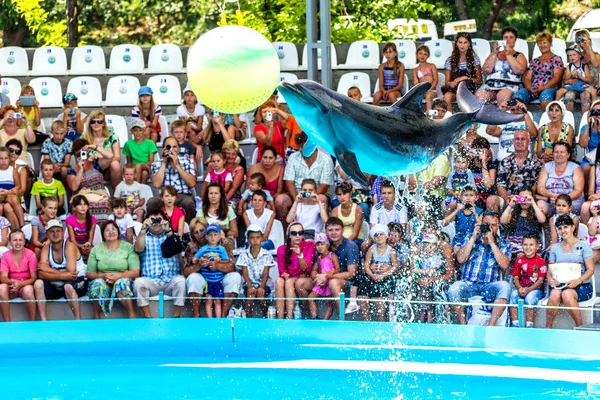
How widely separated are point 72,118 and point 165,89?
1.85 metres

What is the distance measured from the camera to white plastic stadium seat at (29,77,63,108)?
15.5 m

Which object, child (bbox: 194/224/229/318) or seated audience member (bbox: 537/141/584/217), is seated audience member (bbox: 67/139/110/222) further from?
seated audience member (bbox: 537/141/584/217)

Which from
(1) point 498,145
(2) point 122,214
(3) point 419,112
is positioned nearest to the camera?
(3) point 419,112

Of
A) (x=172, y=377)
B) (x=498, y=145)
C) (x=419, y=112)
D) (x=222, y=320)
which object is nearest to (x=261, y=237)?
(x=222, y=320)

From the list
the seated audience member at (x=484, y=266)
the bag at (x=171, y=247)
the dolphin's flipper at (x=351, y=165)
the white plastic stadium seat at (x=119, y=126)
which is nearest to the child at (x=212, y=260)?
the bag at (x=171, y=247)

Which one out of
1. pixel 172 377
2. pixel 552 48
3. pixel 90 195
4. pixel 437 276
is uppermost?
pixel 552 48

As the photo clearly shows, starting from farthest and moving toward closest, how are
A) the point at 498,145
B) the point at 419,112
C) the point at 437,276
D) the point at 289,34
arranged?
the point at 289,34 → the point at 498,145 → the point at 437,276 → the point at 419,112

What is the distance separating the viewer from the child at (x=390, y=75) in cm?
1426

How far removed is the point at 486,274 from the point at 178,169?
372cm

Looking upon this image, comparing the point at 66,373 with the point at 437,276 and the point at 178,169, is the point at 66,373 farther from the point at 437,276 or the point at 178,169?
the point at 437,276

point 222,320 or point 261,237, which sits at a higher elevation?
point 261,237

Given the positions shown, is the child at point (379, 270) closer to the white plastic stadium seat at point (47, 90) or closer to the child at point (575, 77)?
the child at point (575, 77)

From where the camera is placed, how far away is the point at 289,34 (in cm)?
1848

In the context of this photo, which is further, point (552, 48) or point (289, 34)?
point (289, 34)
